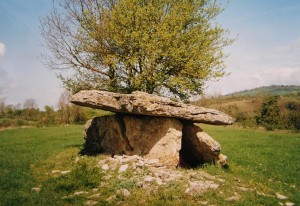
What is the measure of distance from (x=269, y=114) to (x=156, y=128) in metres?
35.1

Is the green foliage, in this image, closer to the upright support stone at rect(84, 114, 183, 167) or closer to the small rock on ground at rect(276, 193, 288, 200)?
the upright support stone at rect(84, 114, 183, 167)

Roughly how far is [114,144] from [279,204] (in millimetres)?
8359

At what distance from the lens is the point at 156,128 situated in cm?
1381

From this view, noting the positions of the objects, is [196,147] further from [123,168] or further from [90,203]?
[90,203]

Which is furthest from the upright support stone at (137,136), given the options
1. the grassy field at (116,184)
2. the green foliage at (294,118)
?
the green foliage at (294,118)

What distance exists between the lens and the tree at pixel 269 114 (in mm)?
42812

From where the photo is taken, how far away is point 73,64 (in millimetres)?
20234

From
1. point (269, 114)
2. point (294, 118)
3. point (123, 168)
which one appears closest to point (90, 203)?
point (123, 168)

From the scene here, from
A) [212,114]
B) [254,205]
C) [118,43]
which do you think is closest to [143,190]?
[254,205]

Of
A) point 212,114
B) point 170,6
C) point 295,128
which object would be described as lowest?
point 295,128

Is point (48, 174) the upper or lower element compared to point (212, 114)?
lower

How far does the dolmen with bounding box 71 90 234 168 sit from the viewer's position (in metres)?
12.8

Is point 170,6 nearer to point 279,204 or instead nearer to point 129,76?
point 129,76

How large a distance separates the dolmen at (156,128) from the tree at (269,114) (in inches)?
1228
